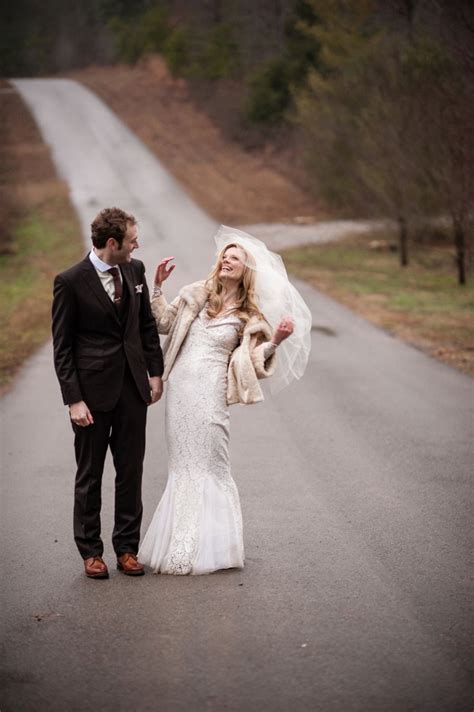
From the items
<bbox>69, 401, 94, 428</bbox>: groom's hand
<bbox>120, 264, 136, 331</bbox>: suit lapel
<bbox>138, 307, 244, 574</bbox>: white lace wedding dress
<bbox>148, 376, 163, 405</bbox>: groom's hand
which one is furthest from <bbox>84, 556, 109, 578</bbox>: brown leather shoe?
<bbox>120, 264, 136, 331</bbox>: suit lapel

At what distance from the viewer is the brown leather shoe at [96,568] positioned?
19.6ft

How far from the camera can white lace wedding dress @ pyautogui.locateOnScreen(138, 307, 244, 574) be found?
609 centimetres

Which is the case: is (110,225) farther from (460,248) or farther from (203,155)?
(203,155)

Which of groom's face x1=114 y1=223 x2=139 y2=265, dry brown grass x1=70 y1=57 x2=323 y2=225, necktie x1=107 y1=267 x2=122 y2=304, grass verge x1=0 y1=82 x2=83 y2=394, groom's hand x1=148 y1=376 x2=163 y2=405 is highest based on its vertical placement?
groom's face x1=114 y1=223 x2=139 y2=265

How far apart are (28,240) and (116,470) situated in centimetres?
2810

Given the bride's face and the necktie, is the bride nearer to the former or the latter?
the bride's face

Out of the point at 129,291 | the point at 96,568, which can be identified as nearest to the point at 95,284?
the point at 129,291

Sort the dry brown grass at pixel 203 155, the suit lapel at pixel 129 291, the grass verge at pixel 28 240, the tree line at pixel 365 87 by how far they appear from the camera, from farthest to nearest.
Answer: the dry brown grass at pixel 203 155 < the tree line at pixel 365 87 < the grass verge at pixel 28 240 < the suit lapel at pixel 129 291

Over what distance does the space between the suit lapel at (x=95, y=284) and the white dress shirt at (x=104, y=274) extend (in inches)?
1.5

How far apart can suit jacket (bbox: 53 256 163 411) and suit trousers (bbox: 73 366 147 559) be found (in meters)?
→ 0.08

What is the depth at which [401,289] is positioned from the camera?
24031mm

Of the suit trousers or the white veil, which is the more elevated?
the white veil

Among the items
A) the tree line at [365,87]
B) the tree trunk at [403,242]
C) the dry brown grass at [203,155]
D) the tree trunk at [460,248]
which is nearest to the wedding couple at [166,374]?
the tree line at [365,87]

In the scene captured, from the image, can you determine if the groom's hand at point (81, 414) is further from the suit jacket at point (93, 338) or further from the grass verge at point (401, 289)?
the grass verge at point (401, 289)
